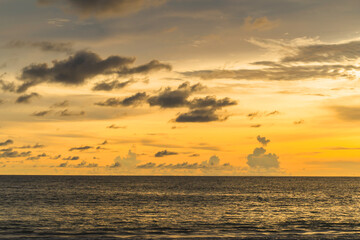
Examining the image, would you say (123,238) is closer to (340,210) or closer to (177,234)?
(177,234)

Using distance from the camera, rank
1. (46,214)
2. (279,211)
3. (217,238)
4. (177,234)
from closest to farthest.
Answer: (217,238)
(177,234)
(46,214)
(279,211)

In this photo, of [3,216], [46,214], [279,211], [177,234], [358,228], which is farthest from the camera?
[279,211]

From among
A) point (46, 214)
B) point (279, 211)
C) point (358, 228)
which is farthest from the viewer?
point (279, 211)

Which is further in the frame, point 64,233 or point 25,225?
point 25,225

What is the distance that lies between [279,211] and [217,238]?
4180 centimetres

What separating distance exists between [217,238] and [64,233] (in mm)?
22747

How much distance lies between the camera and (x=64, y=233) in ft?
191

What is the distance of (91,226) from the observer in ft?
214

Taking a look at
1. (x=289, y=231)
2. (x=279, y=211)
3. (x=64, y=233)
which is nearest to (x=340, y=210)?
(x=279, y=211)

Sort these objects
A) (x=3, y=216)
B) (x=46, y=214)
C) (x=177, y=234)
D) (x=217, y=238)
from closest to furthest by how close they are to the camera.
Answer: (x=217, y=238) → (x=177, y=234) → (x=3, y=216) → (x=46, y=214)

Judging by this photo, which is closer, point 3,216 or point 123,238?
point 123,238

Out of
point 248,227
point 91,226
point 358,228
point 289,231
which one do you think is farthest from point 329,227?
point 91,226

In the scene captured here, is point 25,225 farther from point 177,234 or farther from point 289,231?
point 289,231

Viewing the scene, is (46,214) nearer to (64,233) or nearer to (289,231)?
(64,233)
